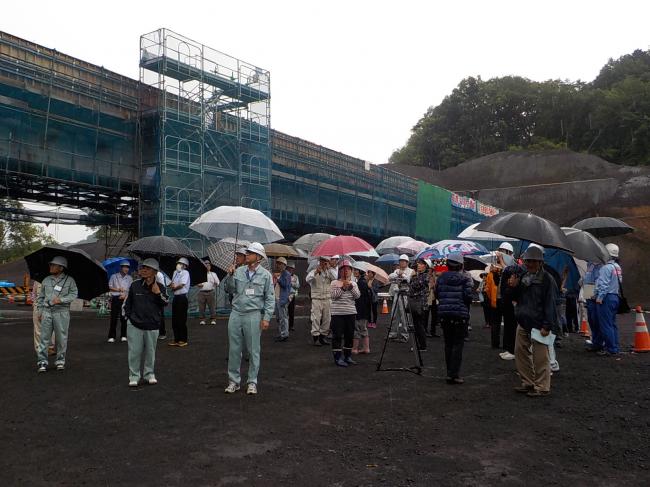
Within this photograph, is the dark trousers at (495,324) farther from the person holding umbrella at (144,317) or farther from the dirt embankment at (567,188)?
the dirt embankment at (567,188)

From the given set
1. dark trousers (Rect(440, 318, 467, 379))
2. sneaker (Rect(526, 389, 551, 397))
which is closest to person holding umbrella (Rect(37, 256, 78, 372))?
dark trousers (Rect(440, 318, 467, 379))

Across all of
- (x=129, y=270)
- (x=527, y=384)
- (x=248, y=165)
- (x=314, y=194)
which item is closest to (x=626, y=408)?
(x=527, y=384)

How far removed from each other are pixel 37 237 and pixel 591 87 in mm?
65513

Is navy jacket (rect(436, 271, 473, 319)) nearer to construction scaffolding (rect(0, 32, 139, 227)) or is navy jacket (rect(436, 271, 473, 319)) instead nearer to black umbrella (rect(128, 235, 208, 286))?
black umbrella (rect(128, 235, 208, 286))

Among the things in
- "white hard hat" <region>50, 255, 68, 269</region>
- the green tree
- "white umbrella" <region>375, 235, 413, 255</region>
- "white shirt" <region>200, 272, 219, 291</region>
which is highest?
the green tree

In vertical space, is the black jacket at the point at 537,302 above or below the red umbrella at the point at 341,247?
below

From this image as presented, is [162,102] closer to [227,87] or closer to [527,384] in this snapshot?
[227,87]

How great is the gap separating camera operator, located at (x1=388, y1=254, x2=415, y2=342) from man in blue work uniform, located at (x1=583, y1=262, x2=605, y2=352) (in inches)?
125

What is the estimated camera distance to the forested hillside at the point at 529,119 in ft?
187

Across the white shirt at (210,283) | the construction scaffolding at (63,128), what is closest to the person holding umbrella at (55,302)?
the white shirt at (210,283)

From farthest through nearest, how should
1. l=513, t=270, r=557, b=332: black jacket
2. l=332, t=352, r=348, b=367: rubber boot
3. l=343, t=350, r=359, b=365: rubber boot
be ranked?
l=343, t=350, r=359, b=365: rubber boot
l=332, t=352, r=348, b=367: rubber boot
l=513, t=270, r=557, b=332: black jacket

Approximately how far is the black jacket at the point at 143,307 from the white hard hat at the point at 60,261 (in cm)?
156

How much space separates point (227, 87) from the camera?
22984 millimetres

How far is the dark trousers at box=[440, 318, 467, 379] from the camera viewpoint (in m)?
6.89
